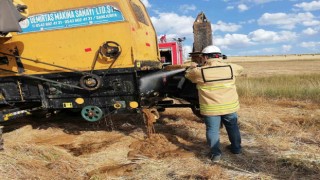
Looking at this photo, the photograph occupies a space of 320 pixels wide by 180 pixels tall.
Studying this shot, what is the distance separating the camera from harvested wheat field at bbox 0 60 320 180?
4.55 metres

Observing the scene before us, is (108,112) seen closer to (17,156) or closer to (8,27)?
(17,156)

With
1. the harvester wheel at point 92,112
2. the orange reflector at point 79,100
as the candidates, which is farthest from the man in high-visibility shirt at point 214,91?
the orange reflector at point 79,100

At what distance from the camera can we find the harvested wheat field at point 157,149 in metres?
4.55

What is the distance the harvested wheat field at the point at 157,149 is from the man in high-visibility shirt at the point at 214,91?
37 centimetres

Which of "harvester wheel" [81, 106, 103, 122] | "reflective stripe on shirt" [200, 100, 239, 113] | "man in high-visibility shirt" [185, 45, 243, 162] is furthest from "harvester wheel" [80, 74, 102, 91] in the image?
"reflective stripe on shirt" [200, 100, 239, 113]

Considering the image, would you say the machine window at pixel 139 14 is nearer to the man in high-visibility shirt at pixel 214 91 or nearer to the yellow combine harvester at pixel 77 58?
the yellow combine harvester at pixel 77 58

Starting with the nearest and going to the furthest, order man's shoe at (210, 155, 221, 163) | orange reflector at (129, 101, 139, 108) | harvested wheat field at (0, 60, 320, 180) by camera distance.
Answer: harvested wheat field at (0, 60, 320, 180)
man's shoe at (210, 155, 221, 163)
orange reflector at (129, 101, 139, 108)

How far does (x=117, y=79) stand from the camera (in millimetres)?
6012

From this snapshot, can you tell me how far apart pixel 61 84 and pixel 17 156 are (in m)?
1.60

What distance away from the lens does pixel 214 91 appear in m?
5.11

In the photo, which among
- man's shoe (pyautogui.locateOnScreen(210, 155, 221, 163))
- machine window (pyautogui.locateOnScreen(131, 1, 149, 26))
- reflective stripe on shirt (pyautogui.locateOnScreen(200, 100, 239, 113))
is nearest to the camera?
→ man's shoe (pyautogui.locateOnScreen(210, 155, 221, 163))

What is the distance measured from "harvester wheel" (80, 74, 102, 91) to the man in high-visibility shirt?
1.63 metres

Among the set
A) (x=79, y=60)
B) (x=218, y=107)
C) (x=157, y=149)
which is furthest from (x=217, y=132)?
(x=79, y=60)

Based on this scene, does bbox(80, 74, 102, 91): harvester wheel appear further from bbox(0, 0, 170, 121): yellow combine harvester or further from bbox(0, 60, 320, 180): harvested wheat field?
bbox(0, 60, 320, 180): harvested wheat field
